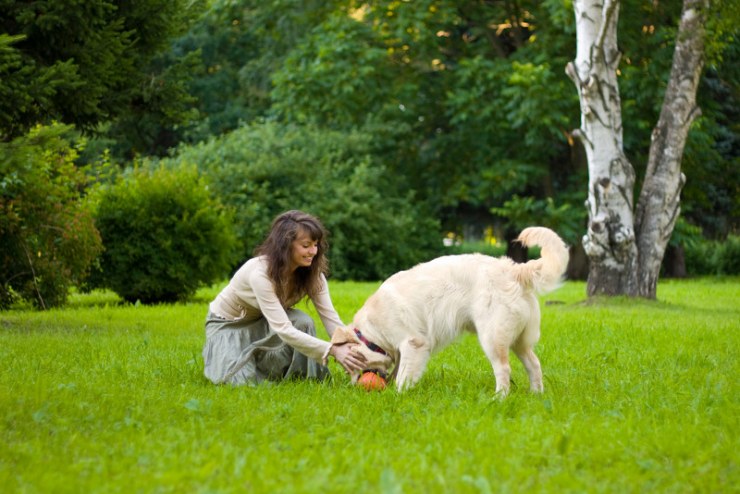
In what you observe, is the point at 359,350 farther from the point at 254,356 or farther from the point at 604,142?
the point at 604,142

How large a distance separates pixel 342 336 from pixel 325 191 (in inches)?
695

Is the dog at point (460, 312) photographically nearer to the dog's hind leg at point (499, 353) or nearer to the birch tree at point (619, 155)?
the dog's hind leg at point (499, 353)

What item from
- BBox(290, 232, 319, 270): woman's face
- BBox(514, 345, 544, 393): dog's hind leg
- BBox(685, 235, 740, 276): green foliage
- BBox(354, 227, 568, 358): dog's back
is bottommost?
BBox(685, 235, 740, 276): green foliage

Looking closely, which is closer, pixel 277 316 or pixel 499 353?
pixel 499 353

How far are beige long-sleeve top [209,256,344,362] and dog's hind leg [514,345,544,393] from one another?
4.54 ft

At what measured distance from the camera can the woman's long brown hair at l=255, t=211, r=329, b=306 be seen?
21.9 feet

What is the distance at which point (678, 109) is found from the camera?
14.4 meters

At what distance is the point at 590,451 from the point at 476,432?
0.66 m

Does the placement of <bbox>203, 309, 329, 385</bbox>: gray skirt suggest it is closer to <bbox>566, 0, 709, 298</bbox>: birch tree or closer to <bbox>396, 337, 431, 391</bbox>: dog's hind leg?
<bbox>396, 337, 431, 391</bbox>: dog's hind leg

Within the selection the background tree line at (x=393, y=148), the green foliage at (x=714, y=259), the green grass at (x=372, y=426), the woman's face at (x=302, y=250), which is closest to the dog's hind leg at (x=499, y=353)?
the green grass at (x=372, y=426)

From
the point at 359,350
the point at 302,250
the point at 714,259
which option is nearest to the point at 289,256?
the point at 302,250

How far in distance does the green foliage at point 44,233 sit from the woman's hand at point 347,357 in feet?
20.2

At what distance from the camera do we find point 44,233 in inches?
477

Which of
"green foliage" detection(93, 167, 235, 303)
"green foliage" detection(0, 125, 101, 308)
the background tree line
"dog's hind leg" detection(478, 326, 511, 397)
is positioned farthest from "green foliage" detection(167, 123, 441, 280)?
"dog's hind leg" detection(478, 326, 511, 397)
